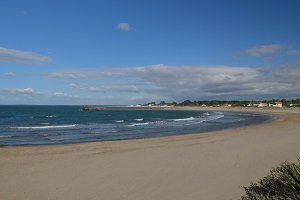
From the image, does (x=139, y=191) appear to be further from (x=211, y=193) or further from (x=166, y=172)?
(x=166, y=172)

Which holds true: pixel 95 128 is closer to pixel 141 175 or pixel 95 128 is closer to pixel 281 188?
pixel 141 175

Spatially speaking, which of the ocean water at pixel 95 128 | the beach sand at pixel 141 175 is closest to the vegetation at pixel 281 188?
the beach sand at pixel 141 175

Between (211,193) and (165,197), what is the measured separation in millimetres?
942

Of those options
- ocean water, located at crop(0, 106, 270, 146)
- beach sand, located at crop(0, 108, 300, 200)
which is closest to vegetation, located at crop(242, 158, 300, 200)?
beach sand, located at crop(0, 108, 300, 200)

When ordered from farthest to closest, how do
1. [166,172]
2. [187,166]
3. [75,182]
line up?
1. [187,166]
2. [166,172]
3. [75,182]

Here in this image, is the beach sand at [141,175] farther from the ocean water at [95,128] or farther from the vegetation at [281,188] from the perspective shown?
the ocean water at [95,128]

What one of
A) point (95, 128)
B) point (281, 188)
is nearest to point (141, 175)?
point (281, 188)

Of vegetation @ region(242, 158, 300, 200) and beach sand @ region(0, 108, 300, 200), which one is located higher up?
vegetation @ region(242, 158, 300, 200)

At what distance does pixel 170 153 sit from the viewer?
14.0 m

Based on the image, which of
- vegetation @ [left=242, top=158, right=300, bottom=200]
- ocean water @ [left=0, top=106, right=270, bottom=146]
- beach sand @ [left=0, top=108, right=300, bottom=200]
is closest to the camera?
vegetation @ [left=242, top=158, right=300, bottom=200]

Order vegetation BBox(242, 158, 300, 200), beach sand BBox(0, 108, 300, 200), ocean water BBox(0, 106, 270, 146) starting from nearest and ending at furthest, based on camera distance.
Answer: vegetation BBox(242, 158, 300, 200) → beach sand BBox(0, 108, 300, 200) → ocean water BBox(0, 106, 270, 146)

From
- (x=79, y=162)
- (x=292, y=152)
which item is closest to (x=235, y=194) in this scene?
(x=79, y=162)

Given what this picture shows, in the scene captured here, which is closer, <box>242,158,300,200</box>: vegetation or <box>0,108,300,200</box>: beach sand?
<box>242,158,300,200</box>: vegetation

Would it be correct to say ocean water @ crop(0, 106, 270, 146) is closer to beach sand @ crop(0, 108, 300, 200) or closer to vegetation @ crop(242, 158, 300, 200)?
beach sand @ crop(0, 108, 300, 200)
